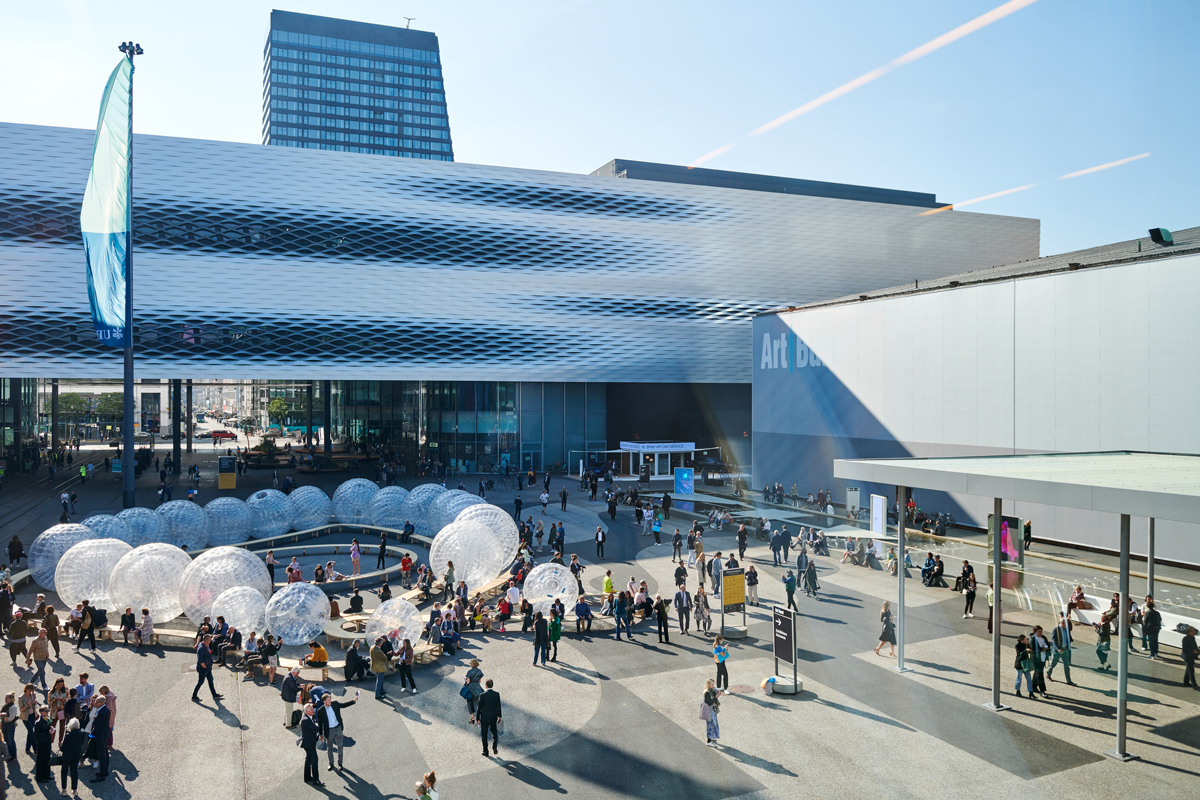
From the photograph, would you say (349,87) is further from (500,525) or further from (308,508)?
(500,525)

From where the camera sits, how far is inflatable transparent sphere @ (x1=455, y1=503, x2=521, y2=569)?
22.9 m

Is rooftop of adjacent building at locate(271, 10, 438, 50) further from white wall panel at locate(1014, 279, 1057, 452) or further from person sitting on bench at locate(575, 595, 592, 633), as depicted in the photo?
person sitting on bench at locate(575, 595, 592, 633)

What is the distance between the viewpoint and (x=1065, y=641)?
14852 millimetres

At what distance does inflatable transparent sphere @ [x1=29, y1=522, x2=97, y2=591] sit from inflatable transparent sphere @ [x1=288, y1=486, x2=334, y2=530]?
858cm

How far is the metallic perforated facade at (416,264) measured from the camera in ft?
141

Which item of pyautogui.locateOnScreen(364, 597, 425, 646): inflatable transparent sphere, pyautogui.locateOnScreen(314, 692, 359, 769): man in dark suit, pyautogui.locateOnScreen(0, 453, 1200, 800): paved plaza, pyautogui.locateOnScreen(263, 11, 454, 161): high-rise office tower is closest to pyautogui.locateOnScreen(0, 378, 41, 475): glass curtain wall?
pyautogui.locateOnScreen(0, 453, 1200, 800): paved plaza

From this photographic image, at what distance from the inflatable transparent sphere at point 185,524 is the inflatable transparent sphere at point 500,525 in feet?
34.5

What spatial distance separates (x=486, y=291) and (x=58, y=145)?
25.2 m

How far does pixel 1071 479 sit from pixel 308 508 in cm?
2692

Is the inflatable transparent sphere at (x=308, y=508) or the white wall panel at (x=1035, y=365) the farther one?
the inflatable transparent sphere at (x=308, y=508)

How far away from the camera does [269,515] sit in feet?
96.7

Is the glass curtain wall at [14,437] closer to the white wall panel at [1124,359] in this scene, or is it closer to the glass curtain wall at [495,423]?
the glass curtain wall at [495,423]

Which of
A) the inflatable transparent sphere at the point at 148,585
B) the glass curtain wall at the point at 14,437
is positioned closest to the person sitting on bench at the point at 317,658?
the inflatable transparent sphere at the point at 148,585

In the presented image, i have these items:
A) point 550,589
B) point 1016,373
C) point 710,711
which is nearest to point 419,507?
point 550,589
